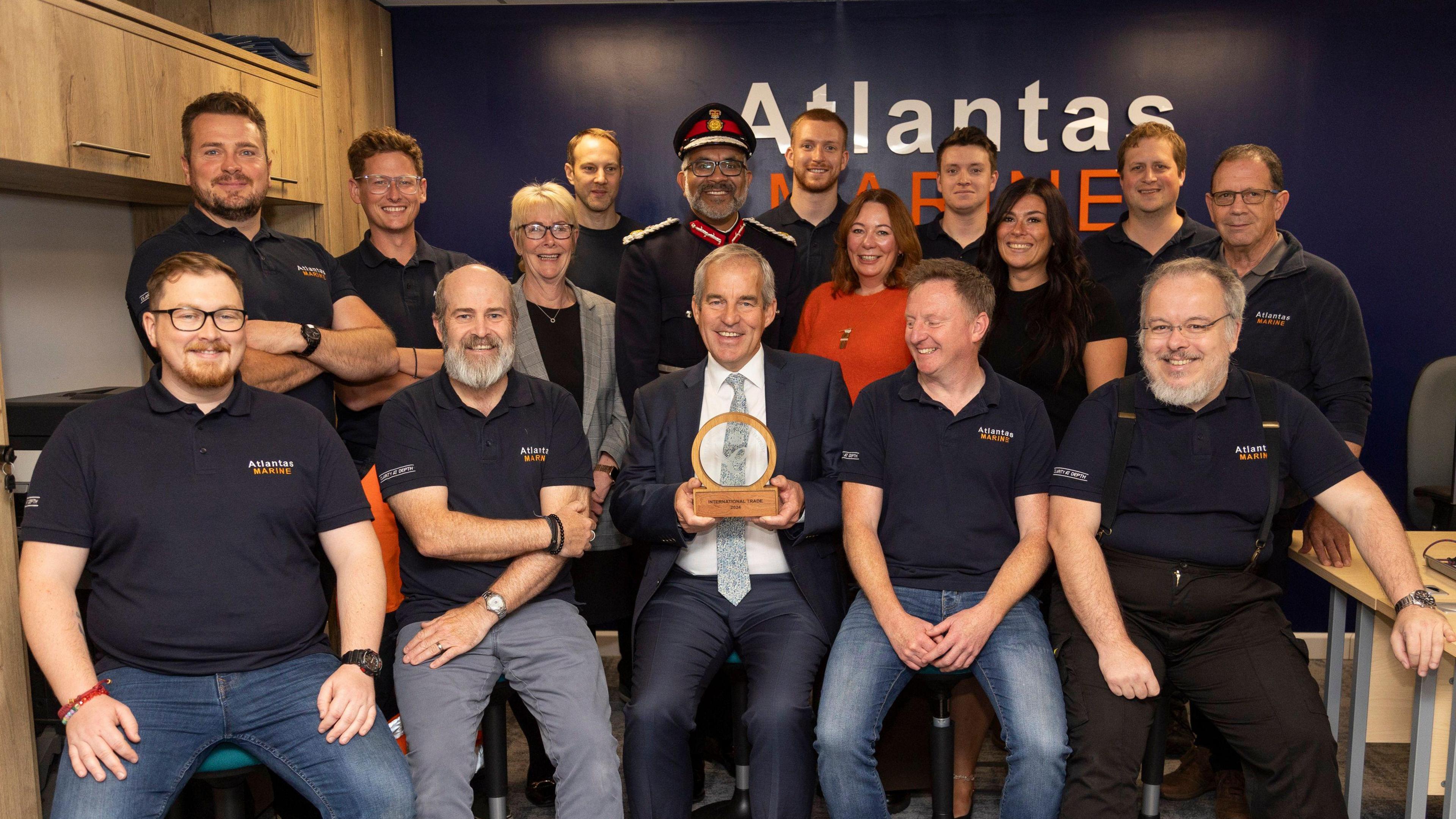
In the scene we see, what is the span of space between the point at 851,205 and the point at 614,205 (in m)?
1.58

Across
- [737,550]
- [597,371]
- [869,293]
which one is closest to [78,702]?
[737,550]

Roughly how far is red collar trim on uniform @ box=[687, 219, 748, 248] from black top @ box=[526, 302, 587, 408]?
54 cm

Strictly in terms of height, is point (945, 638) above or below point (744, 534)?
below

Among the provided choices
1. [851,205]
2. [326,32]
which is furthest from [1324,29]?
[326,32]

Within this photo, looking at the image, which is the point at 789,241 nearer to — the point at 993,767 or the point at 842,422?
the point at 842,422

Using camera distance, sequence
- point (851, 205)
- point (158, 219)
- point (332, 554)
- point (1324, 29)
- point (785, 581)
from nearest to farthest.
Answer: point (332, 554) < point (785, 581) < point (851, 205) < point (158, 219) < point (1324, 29)

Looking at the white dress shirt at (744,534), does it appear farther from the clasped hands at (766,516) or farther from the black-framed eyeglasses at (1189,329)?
the black-framed eyeglasses at (1189,329)

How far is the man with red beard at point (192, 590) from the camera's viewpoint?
2.18m

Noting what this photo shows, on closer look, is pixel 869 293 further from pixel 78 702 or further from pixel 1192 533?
pixel 78 702

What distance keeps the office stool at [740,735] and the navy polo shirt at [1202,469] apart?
980 mm

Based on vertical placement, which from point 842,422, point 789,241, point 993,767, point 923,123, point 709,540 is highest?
point 923,123

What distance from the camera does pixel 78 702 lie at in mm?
2141

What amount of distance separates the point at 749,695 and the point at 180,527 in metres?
1.45

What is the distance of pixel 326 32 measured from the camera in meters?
4.30
